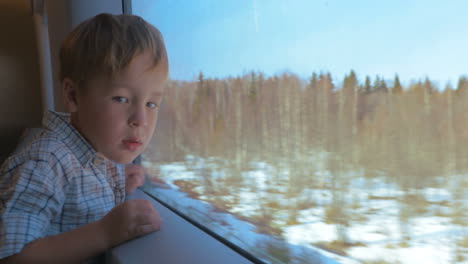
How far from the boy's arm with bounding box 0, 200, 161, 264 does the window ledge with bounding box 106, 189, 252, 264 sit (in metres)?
0.03

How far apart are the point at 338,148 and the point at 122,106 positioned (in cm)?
47

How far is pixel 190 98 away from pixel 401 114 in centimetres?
67

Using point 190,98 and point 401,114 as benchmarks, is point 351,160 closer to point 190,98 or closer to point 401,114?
point 401,114

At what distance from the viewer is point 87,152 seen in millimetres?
820

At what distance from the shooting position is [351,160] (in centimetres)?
46

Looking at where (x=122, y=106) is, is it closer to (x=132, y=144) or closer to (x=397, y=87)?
(x=132, y=144)

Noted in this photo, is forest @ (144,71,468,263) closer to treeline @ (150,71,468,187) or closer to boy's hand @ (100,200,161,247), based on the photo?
treeline @ (150,71,468,187)

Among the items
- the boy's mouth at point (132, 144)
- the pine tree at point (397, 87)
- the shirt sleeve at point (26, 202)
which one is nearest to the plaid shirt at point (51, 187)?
the shirt sleeve at point (26, 202)

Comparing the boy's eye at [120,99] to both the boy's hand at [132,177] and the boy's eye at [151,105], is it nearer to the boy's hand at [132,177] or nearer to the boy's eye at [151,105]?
the boy's eye at [151,105]

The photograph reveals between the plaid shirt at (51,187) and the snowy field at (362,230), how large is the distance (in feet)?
0.97

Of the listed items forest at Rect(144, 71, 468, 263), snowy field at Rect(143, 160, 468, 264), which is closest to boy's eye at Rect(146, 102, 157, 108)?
forest at Rect(144, 71, 468, 263)

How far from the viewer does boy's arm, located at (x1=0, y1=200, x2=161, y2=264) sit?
66 cm

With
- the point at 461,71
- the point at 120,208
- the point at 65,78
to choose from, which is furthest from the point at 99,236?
the point at 461,71

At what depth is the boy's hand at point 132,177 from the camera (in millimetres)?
1152
